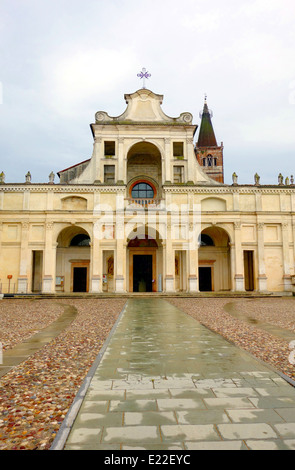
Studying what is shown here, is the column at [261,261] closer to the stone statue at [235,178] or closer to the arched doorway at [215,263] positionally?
the arched doorway at [215,263]

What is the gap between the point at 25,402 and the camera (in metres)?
4.36

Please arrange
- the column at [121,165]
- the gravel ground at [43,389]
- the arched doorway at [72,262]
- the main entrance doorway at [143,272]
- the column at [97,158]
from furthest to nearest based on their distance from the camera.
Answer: the main entrance doorway at [143,272]
the arched doorway at [72,262]
the column at [97,158]
the column at [121,165]
the gravel ground at [43,389]

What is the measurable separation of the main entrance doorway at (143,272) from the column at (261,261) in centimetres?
1025

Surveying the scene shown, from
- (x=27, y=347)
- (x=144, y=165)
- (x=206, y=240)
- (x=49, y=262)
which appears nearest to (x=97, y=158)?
(x=144, y=165)

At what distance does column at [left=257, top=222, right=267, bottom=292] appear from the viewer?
2897cm

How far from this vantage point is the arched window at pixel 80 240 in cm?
3288

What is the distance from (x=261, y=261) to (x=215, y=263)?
4.79 m

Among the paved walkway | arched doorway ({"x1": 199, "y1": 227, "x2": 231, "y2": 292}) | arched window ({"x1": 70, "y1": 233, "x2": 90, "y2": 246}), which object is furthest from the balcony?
the paved walkway

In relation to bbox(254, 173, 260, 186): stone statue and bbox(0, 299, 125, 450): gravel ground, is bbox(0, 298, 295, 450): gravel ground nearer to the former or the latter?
bbox(0, 299, 125, 450): gravel ground

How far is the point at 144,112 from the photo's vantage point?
31.7 metres

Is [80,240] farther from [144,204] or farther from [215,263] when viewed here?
[215,263]

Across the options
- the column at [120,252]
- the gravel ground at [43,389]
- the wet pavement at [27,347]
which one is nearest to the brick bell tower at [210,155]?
the column at [120,252]
